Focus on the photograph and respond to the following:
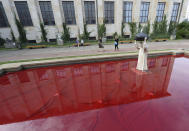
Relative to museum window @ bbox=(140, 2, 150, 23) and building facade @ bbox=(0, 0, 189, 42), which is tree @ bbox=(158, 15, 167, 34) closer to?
building facade @ bbox=(0, 0, 189, 42)

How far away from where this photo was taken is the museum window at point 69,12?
20500 millimetres

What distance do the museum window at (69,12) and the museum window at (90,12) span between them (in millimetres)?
3053

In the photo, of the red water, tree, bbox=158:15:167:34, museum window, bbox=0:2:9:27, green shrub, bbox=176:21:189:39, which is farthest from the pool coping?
tree, bbox=158:15:167:34

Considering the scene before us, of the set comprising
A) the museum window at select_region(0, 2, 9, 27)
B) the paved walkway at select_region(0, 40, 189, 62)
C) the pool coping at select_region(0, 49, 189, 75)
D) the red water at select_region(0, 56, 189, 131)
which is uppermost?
the museum window at select_region(0, 2, 9, 27)

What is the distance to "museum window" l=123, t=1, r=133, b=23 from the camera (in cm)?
2294

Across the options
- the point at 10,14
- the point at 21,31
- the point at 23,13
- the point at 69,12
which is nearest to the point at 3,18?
the point at 10,14

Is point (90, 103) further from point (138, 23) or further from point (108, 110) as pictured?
point (138, 23)

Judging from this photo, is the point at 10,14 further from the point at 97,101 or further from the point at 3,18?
the point at 97,101

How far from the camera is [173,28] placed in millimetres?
26484

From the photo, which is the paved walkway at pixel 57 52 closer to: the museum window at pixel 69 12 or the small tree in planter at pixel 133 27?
the museum window at pixel 69 12

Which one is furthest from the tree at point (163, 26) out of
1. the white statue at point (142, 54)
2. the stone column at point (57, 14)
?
the white statue at point (142, 54)

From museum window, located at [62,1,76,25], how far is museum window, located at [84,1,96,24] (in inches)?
120

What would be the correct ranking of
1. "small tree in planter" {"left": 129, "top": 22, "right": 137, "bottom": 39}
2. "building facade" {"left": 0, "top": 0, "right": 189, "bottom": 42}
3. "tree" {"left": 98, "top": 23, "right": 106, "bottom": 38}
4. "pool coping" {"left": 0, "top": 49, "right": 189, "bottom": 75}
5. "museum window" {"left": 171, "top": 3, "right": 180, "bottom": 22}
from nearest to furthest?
"pool coping" {"left": 0, "top": 49, "right": 189, "bottom": 75} → "building facade" {"left": 0, "top": 0, "right": 189, "bottom": 42} → "tree" {"left": 98, "top": 23, "right": 106, "bottom": 38} → "small tree in planter" {"left": 129, "top": 22, "right": 137, "bottom": 39} → "museum window" {"left": 171, "top": 3, "right": 180, "bottom": 22}

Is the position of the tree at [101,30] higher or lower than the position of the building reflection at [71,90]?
higher
